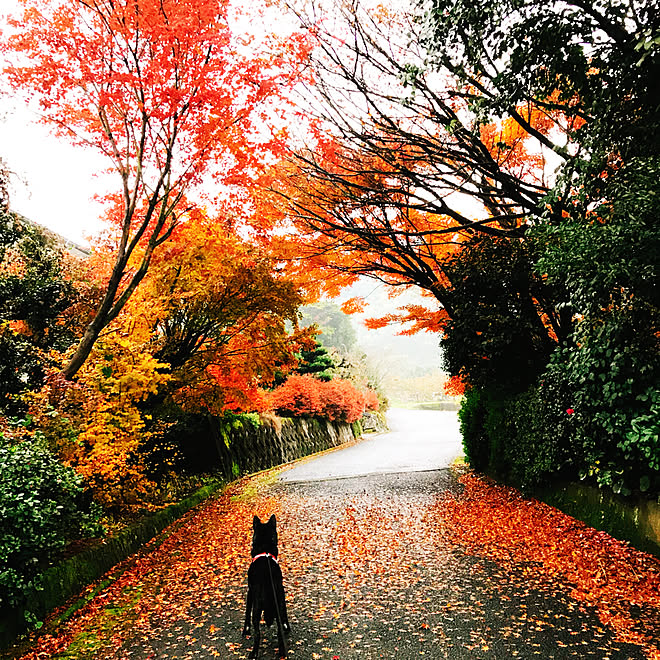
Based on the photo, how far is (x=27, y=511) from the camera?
4.38 metres

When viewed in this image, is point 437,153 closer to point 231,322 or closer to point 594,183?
point 594,183

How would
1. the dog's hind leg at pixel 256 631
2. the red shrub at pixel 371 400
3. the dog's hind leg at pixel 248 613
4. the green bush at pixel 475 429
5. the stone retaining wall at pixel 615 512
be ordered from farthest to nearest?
the red shrub at pixel 371 400 < the green bush at pixel 475 429 < the stone retaining wall at pixel 615 512 < the dog's hind leg at pixel 248 613 < the dog's hind leg at pixel 256 631

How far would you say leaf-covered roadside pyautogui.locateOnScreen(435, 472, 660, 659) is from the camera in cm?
443

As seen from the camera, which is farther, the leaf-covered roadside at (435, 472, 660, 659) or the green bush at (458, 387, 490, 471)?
the green bush at (458, 387, 490, 471)

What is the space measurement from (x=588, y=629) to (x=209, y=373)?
9.25 m

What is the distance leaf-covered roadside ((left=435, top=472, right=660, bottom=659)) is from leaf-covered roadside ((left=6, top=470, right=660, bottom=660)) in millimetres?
20

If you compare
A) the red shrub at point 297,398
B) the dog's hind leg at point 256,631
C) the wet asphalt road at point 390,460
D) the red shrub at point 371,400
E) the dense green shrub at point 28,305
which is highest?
the dense green shrub at point 28,305

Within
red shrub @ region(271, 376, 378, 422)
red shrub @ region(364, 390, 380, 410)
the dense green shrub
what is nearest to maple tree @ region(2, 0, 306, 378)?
the dense green shrub

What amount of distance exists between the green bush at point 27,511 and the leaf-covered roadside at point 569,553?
4.78 meters

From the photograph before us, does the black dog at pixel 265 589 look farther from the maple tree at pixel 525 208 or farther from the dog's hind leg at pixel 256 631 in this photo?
the maple tree at pixel 525 208

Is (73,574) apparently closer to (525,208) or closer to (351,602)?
(351,602)

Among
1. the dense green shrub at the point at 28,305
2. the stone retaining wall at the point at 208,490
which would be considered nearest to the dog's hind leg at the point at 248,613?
the stone retaining wall at the point at 208,490

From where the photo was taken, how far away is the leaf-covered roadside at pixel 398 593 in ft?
13.3

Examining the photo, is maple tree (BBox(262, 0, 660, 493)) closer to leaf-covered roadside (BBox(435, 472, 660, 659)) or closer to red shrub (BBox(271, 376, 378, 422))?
leaf-covered roadside (BBox(435, 472, 660, 659))
